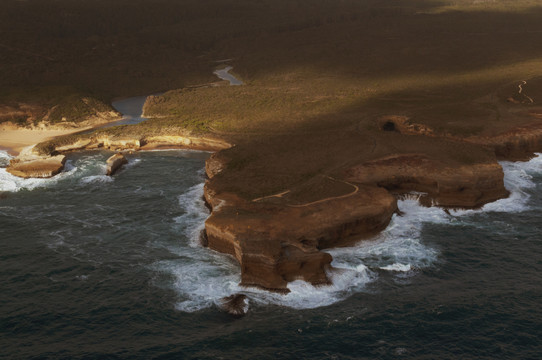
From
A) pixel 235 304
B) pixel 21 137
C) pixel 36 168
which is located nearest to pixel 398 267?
pixel 235 304

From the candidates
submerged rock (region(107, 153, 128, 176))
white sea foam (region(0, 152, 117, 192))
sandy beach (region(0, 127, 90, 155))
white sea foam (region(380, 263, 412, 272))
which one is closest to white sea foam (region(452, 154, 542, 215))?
white sea foam (region(380, 263, 412, 272))

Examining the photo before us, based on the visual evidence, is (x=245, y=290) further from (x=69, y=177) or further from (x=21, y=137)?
(x=21, y=137)

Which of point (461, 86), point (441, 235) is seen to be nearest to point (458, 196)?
point (441, 235)

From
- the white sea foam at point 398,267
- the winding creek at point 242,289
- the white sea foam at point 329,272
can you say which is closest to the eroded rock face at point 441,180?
the winding creek at point 242,289

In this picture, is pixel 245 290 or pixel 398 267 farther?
pixel 398 267

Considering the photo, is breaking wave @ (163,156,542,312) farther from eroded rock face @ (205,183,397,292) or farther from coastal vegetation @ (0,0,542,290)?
coastal vegetation @ (0,0,542,290)

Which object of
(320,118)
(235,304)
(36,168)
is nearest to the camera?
(235,304)

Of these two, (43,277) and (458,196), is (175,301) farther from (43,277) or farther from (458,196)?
(458,196)
